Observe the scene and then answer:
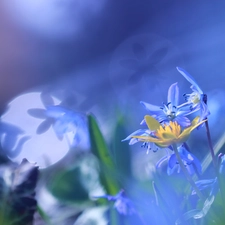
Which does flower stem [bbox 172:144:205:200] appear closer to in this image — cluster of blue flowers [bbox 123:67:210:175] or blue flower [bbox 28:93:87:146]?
cluster of blue flowers [bbox 123:67:210:175]

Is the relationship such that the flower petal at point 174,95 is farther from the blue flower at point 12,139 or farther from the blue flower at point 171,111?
the blue flower at point 12,139

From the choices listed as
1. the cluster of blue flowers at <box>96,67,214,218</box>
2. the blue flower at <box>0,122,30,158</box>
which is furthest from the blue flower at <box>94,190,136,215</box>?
the blue flower at <box>0,122,30,158</box>

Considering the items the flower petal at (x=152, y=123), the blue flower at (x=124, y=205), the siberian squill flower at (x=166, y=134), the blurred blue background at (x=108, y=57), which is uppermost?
the blurred blue background at (x=108, y=57)

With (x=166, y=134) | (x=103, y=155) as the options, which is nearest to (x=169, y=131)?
(x=166, y=134)

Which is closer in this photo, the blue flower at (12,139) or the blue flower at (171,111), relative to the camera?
the blue flower at (171,111)

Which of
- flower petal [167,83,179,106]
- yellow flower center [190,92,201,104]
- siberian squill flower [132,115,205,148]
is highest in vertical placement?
flower petal [167,83,179,106]

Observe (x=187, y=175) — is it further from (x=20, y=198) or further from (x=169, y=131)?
(x=20, y=198)

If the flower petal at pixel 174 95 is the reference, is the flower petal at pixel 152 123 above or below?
below

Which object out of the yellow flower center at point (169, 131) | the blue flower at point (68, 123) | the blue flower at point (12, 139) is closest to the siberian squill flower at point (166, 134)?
the yellow flower center at point (169, 131)
